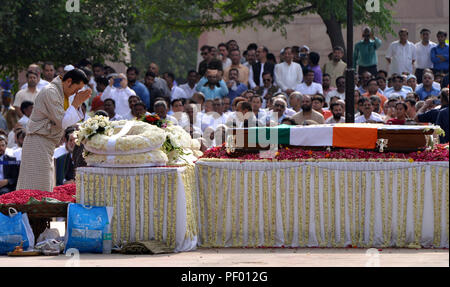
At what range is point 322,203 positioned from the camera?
11.5 metres

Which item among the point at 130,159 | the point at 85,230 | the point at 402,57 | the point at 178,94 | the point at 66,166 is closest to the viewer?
the point at 85,230

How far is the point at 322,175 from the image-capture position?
11453 mm

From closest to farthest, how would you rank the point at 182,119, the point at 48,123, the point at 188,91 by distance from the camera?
the point at 48,123, the point at 182,119, the point at 188,91

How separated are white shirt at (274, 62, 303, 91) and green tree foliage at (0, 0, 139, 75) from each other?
408 cm

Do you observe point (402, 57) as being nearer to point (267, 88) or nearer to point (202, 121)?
point (267, 88)

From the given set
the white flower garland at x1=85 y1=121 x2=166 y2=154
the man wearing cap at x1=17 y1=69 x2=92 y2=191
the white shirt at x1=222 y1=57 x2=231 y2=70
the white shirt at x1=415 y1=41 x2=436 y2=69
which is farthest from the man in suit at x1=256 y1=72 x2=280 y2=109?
the white flower garland at x1=85 y1=121 x2=166 y2=154

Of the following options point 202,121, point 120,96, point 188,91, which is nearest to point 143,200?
point 202,121

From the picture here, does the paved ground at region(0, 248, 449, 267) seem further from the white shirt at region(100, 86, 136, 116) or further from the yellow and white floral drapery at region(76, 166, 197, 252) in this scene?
the white shirt at region(100, 86, 136, 116)

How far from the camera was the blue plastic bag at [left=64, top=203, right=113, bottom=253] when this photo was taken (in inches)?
433

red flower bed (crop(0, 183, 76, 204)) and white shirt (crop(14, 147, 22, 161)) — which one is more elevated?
white shirt (crop(14, 147, 22, 161))

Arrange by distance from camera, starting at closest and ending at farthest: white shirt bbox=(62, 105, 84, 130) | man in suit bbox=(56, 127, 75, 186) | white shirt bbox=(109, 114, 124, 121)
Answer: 1. white shirt bbox=(62, 105, 84, 130)
2. man in suit bbox=(56, 127, 75, 186)
3. white shirt bbox=(109, 114, 124, 121)

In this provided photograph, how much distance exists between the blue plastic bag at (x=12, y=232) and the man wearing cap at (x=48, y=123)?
125 cm

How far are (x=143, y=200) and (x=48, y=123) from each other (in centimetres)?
185

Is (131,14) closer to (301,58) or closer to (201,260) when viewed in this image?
(301,58)
